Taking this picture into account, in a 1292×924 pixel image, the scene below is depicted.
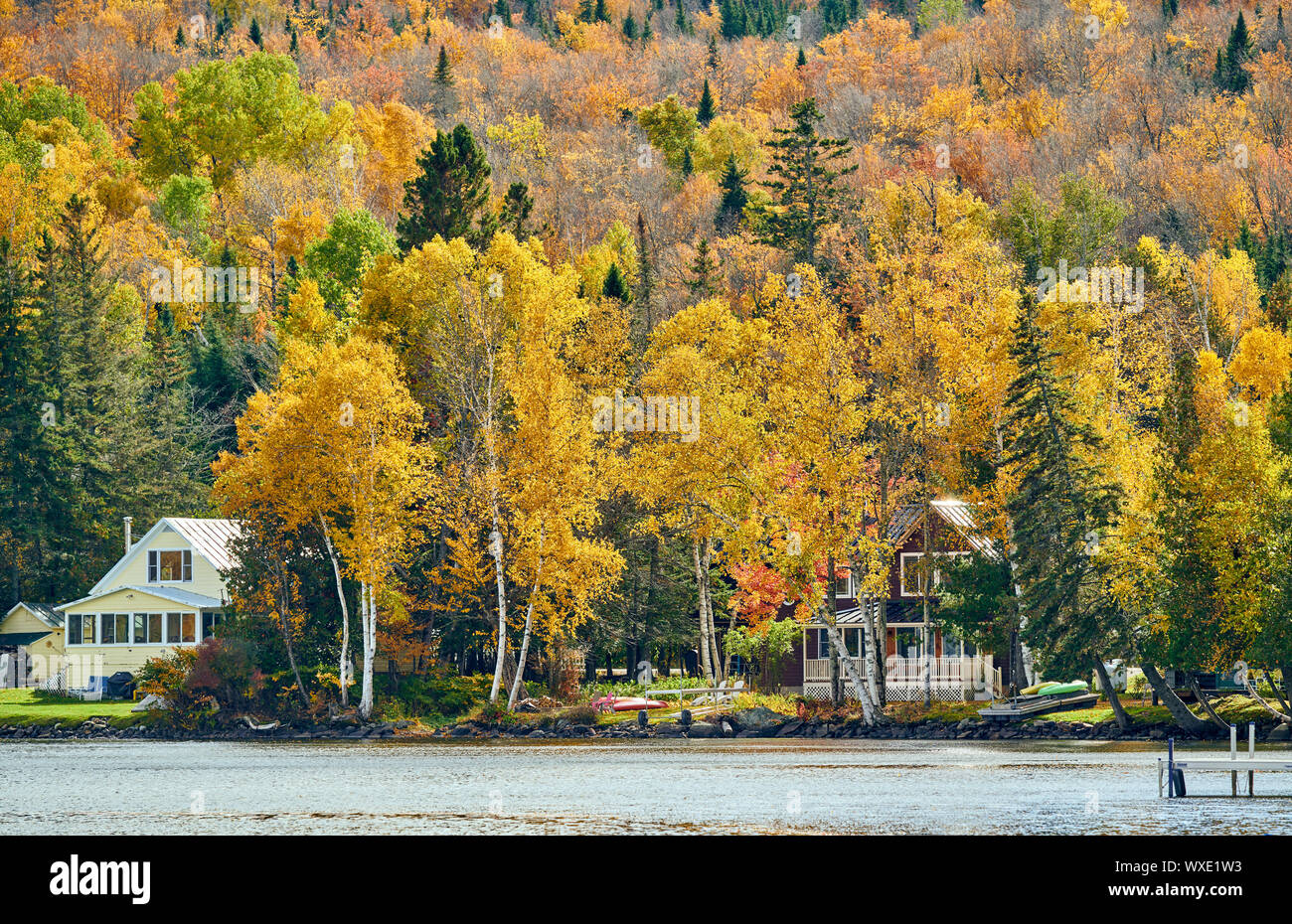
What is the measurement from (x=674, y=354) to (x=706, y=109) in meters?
90.6

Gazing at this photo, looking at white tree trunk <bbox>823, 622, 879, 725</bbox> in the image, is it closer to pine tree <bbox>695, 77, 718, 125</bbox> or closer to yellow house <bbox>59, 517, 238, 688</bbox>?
yellow house <bbox>59, 517, 238, 688</bbox>

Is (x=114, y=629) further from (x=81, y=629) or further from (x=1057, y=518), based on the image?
(x=1057, y=518)

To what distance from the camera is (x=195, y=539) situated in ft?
234

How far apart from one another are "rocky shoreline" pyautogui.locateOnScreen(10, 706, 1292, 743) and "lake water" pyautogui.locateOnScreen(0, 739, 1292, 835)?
2239mm

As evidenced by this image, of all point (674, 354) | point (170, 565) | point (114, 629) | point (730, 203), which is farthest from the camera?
point (730, 203)

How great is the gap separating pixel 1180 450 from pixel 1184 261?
1188 inches

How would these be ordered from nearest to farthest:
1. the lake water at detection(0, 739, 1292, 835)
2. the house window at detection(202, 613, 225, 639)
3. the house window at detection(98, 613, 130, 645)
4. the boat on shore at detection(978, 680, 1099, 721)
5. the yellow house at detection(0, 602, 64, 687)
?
the lake water at detection(0, 739, 1292, 835), the boat on shore at detection(978, 680, 1099, 721), the house window at detection(202, 613, 225, 639), the house window at detection(98, 613, 130, 645), the yellow house at detection(0, 602, 64, 687)

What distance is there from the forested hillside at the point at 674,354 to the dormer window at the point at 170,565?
14.1ft

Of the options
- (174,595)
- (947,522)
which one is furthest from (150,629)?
(947,522)

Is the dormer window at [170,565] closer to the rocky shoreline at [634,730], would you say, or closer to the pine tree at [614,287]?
the rocky shoreline at [634,730]

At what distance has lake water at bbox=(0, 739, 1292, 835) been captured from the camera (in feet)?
99.6

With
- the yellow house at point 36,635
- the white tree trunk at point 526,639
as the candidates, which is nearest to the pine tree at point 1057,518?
the white tree trunk at point 526,639

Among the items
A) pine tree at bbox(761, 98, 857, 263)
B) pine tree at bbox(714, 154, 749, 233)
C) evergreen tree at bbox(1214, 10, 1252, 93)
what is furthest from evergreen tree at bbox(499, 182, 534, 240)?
evergreen tree at bbox(1214, 10, 1252, 93)
